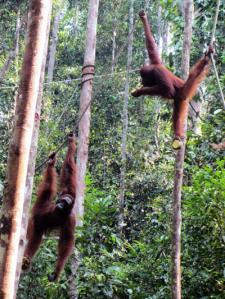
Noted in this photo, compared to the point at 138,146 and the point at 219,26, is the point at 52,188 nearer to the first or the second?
the point at 219,26

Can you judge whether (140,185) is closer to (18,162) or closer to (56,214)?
(56,214)

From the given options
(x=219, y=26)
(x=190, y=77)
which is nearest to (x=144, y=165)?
(x=219, y=26)

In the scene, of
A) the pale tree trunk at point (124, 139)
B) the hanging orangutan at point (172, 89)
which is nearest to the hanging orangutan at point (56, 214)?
the hanging orangutan at point (172, 89)

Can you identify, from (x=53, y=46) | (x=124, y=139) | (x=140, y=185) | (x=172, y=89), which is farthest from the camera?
(x=53, y=46)

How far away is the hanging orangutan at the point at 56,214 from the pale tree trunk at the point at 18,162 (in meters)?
2.48

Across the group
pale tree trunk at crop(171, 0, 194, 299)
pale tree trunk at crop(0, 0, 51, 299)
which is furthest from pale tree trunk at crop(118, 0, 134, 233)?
pale tree trunk at crop(0, 0, 51, 299)

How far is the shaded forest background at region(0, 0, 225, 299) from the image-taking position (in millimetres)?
4176

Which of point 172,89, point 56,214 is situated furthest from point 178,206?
point 56,214

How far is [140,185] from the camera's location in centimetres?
908

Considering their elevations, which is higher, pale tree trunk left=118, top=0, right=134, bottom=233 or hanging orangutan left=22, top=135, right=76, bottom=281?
pale tree trunk left=118, top=0, right=134, bottom=233

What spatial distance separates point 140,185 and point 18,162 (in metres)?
7.56

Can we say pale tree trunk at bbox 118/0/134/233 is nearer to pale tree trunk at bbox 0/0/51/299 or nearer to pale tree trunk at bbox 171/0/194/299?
pale tree trunk at bbox 171/0/194/299

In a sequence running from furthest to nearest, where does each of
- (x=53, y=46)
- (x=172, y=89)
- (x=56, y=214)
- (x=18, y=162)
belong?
1. (x=53, y=46)
2. (x=56, y=214)
3. (x=172, y=89)
4. (x=18, y=162)

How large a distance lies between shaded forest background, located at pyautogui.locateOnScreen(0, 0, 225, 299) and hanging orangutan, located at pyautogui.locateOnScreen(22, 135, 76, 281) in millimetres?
318
